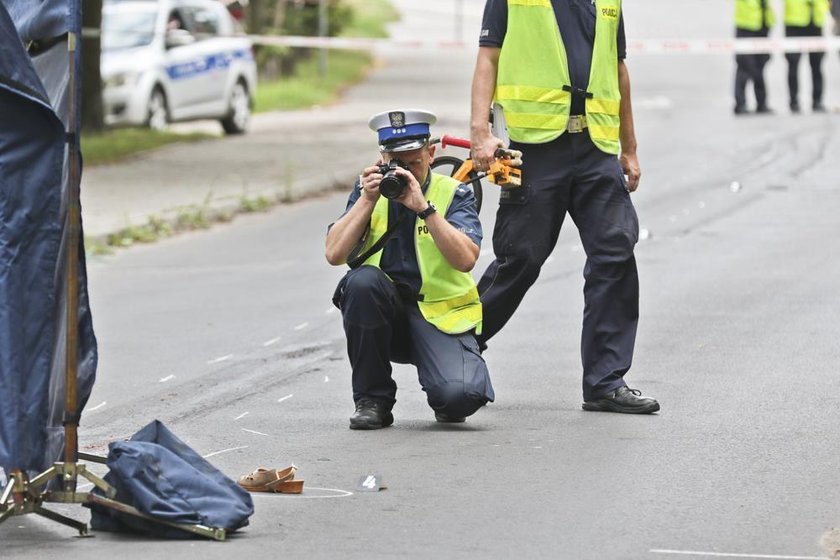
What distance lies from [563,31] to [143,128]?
14.7 m

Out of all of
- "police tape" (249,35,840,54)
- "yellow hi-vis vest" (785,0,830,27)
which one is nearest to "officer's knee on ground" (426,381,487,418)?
"police tape" (249,35,840,54)

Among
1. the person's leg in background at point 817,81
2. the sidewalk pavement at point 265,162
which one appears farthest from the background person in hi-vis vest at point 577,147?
the person's leg in background at point 817,81

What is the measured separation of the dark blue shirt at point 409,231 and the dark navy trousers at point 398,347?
86 mm

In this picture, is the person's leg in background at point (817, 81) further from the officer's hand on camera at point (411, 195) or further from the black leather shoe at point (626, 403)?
the officer's hand on camera at point (411, 195)

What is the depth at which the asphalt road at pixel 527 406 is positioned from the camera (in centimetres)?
585

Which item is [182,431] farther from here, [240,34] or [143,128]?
[240,34]

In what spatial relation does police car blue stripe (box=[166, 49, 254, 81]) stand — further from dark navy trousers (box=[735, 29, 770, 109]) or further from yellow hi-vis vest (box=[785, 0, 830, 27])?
yellow hi-vis vest (box=[785, 0, 830, 27])

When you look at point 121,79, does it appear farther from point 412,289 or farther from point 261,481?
point 261,481

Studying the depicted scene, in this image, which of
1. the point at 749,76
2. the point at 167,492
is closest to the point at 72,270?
the point at 167,492

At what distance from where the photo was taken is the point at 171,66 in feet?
72.3

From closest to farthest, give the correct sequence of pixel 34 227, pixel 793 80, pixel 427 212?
1. pixel 34 227
2. pixel 427 212
3. pixel 793 80

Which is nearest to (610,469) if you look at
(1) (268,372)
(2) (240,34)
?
(1) (268,372)

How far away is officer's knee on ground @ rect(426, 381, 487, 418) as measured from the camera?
751 cm

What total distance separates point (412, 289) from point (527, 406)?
0.82 meters
